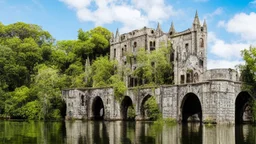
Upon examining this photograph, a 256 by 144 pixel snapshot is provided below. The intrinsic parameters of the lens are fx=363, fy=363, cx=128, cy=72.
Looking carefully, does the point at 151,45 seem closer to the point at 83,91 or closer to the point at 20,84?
the point at 83,91

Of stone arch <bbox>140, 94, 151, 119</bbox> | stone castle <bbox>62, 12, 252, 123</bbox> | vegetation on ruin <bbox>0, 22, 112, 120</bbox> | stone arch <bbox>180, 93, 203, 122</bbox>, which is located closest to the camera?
stone castle <bbox>62, 12, 252, 123</bbox>

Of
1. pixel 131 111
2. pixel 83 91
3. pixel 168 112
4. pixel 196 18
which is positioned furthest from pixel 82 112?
pixel 196 18

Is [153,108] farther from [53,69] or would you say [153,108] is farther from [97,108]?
[53,69]

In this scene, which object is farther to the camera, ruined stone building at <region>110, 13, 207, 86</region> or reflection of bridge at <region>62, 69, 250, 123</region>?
ruined stone building at <region>110, 13, 207, 86</region>

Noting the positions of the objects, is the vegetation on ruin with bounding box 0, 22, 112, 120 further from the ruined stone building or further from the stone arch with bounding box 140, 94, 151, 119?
the stone arch with bounding box 140, 94, 151, 119

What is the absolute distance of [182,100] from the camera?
1642 inches

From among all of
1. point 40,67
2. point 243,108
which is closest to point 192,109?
point 243,108

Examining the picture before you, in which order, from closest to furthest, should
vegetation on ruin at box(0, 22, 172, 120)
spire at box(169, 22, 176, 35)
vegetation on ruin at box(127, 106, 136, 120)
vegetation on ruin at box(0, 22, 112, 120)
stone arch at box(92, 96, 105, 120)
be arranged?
vegetation on ruin at box(127, 106, 136, 120), vegetation on ruin at box(0, 22, 172, 120), vegetation on ruin at box(0, 22, 112, 120), stone arch at box(92, 96, 105, 120), spire at box(169, 22, 176, 35)

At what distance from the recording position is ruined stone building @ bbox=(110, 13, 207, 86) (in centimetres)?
4969

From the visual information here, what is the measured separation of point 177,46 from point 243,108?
13.6 meters

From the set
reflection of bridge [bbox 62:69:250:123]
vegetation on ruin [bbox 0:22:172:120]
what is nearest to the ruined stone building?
vegetation on ruin [bbox 0:22:172:120]

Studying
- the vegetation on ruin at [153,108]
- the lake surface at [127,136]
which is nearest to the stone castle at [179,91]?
the vegetation on ruin at [153,108]

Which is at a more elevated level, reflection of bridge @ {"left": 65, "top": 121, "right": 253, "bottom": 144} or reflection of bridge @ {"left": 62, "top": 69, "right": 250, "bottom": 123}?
reflection of bridge @ {"left": 62, "top": 69, "right": 250, "bottom": 123}

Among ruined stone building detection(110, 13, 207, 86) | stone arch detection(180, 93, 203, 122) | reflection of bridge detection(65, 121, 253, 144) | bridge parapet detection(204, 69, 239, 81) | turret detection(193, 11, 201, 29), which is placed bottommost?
reflection of bridge detection(65, 121, 253, 144)
